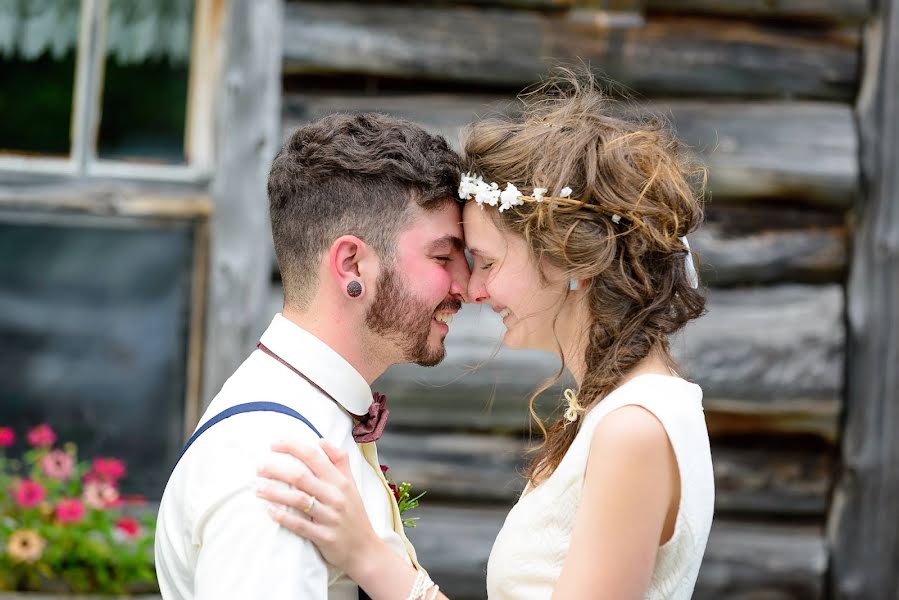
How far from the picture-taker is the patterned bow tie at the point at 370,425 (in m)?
2.11

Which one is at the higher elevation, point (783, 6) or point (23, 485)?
point (783, 6)

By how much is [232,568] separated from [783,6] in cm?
317

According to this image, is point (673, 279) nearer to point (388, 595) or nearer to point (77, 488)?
point (388, 595)

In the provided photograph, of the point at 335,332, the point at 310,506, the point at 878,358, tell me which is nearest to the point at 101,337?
the point at 335,332

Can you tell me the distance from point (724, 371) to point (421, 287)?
205cm

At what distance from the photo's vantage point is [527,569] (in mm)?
2080

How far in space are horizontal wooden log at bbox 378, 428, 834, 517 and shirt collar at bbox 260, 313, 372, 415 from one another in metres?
1.82

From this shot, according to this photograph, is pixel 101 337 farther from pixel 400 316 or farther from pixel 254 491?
pixel 254 491

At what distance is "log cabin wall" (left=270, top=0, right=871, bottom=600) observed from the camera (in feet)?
12.6

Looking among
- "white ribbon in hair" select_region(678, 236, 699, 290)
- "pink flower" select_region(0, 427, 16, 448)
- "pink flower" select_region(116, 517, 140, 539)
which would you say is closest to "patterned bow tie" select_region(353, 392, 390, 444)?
"white ribbon in hair" select_region(678, 236, 699, 290)

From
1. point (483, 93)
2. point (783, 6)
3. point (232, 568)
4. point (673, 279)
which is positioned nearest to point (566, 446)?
point (673, 279)

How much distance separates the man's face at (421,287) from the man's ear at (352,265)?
0.08 feet

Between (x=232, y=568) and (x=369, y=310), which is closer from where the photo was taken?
(x=232, y=568)

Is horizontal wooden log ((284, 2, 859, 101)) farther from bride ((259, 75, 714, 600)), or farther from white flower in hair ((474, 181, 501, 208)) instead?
white flower in hair ((474, 181, 501, 208))
